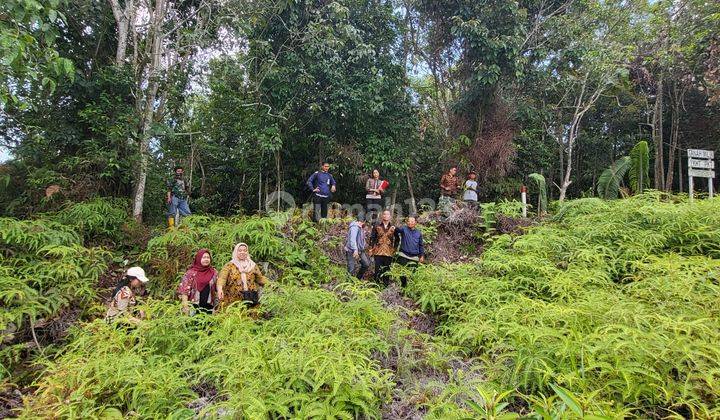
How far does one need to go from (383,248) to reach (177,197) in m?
5.30

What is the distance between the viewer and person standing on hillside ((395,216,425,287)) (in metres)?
7.14

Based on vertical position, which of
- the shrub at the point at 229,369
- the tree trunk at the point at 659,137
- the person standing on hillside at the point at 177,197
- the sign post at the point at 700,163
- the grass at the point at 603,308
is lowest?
the shrub at the point at 229,369

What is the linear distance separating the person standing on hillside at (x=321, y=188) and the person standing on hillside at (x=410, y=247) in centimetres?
288

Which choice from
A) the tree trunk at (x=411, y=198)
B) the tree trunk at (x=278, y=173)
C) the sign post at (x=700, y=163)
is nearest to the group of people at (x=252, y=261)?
the tree trunk at (x=278, y=173)

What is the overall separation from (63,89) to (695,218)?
39.8 ft

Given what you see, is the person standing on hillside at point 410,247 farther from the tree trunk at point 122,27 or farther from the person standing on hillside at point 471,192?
the tree trunk at point 122,27

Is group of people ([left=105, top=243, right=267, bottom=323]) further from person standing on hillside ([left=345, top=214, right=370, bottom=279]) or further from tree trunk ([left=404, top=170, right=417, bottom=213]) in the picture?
tree trunk ([left=404, top=170, right=417, bottom=213])

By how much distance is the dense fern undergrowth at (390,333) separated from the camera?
297cm

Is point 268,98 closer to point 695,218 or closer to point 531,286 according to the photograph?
point 531,286

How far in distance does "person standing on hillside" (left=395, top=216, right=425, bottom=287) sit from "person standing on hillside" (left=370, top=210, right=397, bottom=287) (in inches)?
5.9

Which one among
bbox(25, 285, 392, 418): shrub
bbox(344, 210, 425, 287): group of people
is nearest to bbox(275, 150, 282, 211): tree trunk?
bbox(344, 210, 425, 287): group of people

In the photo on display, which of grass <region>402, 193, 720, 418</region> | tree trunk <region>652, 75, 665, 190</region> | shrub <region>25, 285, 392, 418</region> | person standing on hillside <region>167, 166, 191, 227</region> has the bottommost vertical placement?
shrub <region>25, 285, 392, 418</region>

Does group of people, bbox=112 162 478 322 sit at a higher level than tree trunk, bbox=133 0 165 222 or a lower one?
lower

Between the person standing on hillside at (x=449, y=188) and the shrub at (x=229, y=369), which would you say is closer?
the shrub at (x=229, y=369)
